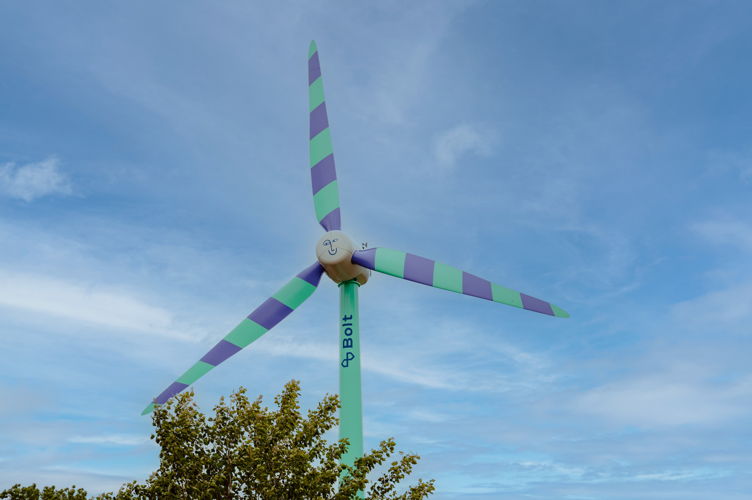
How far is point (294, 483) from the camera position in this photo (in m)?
23.1

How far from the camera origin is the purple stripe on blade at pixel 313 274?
29.6 metres

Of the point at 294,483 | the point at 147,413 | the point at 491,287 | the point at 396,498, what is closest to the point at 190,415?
the point at 147,413

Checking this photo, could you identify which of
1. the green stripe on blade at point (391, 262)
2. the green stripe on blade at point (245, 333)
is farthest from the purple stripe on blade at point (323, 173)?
the green stripe on blade at point (245, 333)

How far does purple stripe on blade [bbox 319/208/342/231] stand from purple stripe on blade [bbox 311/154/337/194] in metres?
1.74

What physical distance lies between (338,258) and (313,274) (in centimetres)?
171

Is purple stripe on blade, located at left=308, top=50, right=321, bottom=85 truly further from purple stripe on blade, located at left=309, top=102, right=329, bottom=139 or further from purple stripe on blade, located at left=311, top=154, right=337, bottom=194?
purple stripe on blade, located at left=311, top=154, right=337, bottom=194

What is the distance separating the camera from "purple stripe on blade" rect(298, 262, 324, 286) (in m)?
29.6

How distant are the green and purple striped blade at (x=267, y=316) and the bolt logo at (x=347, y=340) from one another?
2.21 meters

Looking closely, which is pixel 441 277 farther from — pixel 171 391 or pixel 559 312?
pixel 171 391

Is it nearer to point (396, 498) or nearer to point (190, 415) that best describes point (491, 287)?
point (396, 498)

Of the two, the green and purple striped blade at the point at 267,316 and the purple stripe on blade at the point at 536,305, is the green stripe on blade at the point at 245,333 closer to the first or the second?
the green and purple striped blade at the point at 267,316

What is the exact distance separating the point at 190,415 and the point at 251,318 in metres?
5.50

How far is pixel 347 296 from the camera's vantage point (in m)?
28.9

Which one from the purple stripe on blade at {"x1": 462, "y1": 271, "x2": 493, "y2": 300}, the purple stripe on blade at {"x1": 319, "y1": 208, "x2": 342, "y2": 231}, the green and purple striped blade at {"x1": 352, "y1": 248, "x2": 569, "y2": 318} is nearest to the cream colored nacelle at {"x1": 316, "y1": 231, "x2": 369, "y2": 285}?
the green and purple striped blade at {"x1": 352, "y1": 248, "x2": 569, "y2": 318}
